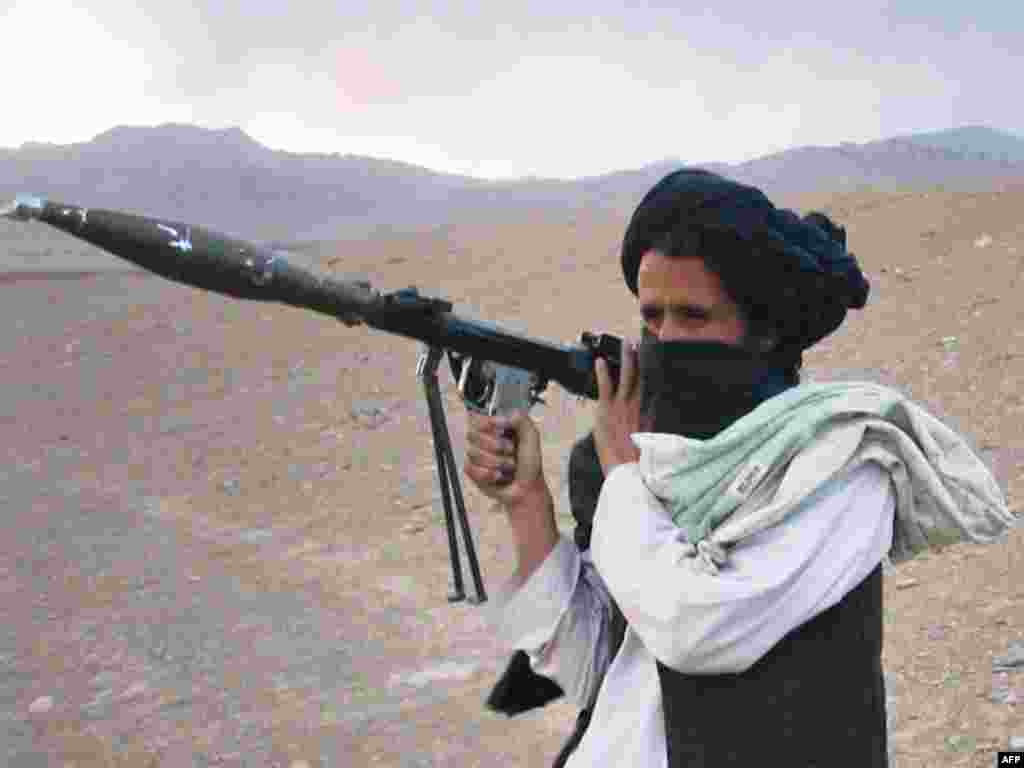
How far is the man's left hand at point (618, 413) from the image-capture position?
152 centimetres

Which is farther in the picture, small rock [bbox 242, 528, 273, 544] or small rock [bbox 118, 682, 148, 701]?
small rock [bbox 242, 528, 273, 544]

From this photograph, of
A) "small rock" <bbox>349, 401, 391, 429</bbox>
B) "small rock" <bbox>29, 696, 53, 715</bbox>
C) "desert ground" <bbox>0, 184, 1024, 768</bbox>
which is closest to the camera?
"desert ground" <bbox>0, 184, 1024, 768</bbox>

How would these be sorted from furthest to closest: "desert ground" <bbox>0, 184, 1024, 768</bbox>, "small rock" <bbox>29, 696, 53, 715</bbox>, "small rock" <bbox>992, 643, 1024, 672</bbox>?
"small rock" <bbox>29, 696, 53, 715</bbox>
"desert ground" <bbox>0, 184, 1024, 768</bbox>
"small rock" <bbox>992, 643, 1024, 672</bbox>

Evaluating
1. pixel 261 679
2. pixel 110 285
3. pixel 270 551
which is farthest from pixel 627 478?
pixel 110 285

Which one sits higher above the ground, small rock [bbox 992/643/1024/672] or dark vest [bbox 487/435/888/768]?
dark vest [bbox 487/435/888/768]

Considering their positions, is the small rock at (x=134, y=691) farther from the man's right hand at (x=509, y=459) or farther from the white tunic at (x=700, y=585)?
the white tunic at (x=700, y=585)

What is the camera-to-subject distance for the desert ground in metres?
4.15

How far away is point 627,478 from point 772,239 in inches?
15.9

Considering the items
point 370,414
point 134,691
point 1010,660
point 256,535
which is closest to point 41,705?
point 134,691

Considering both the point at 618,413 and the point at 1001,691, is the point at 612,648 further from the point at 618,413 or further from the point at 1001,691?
the point at 1001,691

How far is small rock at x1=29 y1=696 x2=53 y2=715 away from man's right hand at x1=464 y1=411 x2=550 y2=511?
3.50 meters

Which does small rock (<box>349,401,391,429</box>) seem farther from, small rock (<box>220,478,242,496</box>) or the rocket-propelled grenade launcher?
the rocket-propelled grenade launcher

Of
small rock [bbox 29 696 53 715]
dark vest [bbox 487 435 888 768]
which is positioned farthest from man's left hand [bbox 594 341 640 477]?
small rock [bbox 29 696 53 715]

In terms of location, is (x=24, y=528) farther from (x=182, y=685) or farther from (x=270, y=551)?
(x=182, y=685)
